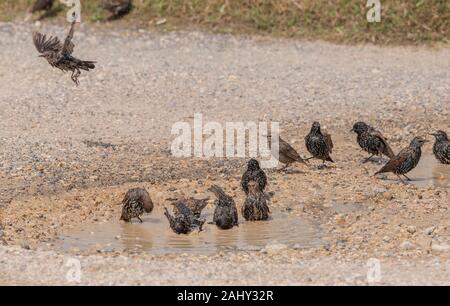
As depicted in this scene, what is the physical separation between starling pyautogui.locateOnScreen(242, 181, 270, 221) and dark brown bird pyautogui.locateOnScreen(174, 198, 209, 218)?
0.47 m

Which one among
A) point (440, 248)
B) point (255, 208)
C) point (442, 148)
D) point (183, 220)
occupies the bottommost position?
point (440, 248)

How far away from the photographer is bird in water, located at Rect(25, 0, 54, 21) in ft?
86.6

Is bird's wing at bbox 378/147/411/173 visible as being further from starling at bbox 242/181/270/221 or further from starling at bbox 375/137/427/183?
starling at bbox 242/181/270/221

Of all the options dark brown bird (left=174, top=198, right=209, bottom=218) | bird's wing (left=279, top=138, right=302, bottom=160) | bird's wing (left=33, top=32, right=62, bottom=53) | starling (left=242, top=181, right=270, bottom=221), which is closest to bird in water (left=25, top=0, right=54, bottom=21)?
bird's wing (left=33, top=32, right=62, bottom=53)

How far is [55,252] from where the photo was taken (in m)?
12.5

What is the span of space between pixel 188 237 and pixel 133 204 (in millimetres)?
880

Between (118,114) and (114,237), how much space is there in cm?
625

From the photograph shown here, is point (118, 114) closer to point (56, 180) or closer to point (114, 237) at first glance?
point (56, 180)

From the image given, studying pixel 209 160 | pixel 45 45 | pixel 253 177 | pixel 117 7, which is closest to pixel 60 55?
pixel 45 45

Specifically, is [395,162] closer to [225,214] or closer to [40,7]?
[225,214]

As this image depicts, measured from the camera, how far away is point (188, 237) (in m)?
13.3

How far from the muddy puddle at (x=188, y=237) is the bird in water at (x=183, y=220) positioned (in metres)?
0.07

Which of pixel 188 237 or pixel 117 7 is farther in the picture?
pixel 117 7
